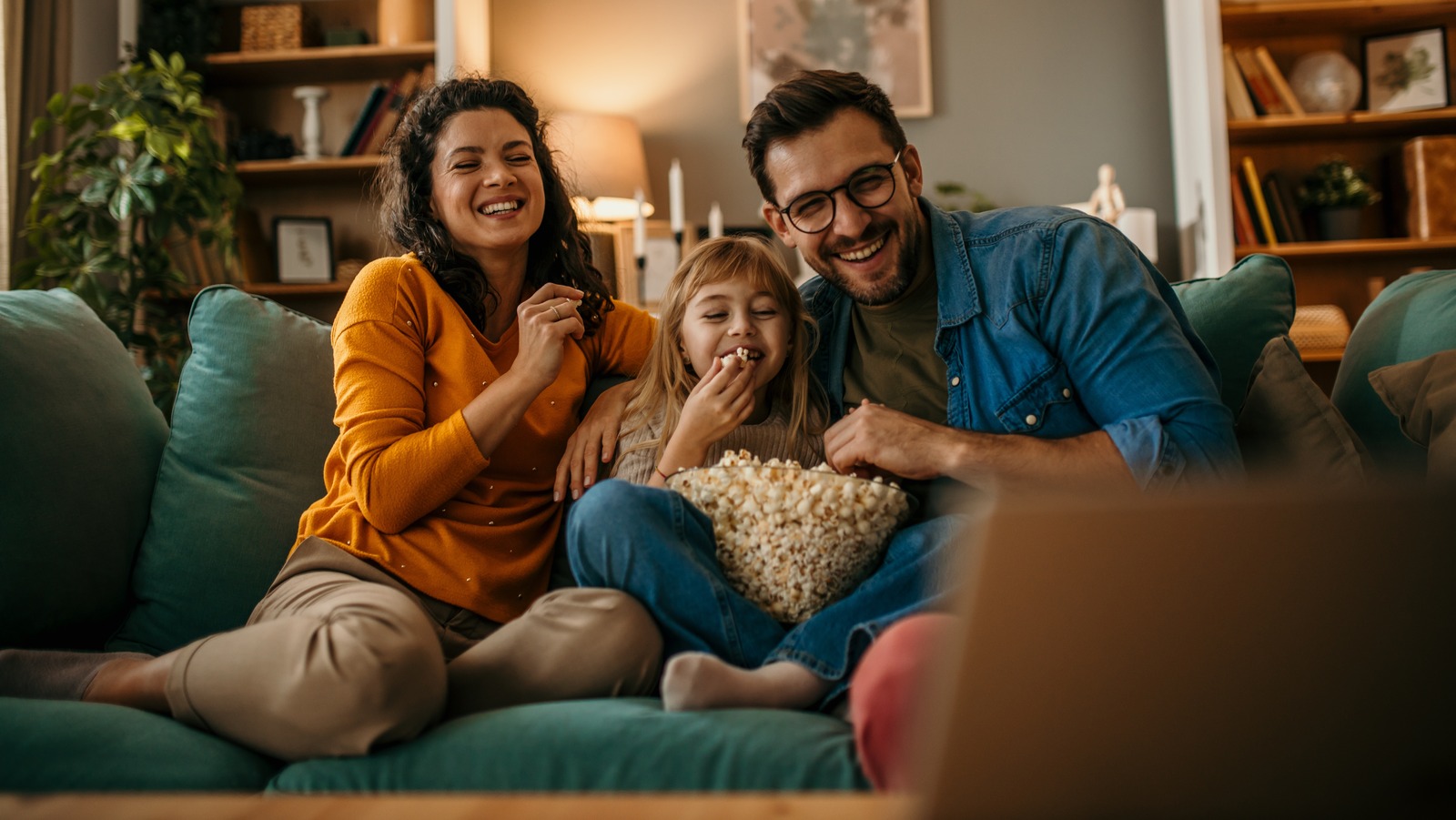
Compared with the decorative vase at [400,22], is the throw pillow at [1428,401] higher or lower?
lower

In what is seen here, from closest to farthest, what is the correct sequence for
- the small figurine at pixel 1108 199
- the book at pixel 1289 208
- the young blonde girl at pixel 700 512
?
the young blonde girl at pixel 700 512 < the small figurine at pixel 1108 199 < the book at pixel 1289 208

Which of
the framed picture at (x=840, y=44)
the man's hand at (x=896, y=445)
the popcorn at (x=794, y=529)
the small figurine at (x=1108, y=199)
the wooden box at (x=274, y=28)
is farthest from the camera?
the framed picture at (x=840, y=44)

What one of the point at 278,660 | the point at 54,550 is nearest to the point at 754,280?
the point at 278,660

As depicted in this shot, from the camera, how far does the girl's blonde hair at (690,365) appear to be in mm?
1581

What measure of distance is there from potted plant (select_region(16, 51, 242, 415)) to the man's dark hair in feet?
7.20

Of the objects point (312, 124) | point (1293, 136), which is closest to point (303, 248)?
point (312, 124)

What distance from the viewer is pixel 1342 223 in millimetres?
3551

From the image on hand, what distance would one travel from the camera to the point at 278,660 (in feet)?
3.36

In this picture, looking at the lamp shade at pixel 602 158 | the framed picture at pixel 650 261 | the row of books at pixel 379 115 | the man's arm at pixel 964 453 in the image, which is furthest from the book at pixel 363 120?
the man's arm at pixel 964 453

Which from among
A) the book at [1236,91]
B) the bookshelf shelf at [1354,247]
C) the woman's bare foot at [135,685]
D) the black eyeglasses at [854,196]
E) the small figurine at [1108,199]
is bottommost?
the woman's bare foot at [135,685]

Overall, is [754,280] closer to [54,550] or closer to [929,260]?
[929,260]

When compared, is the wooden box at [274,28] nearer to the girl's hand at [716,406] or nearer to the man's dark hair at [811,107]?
the man's dark hair at [811,107]

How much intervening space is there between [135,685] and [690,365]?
91 cm

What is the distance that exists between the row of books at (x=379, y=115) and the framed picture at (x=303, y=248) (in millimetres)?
314
